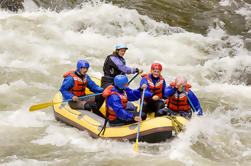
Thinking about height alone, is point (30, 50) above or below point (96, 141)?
above

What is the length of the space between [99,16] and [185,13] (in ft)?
12.2

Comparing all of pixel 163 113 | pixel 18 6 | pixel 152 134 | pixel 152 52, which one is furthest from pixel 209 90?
pixel 18 6

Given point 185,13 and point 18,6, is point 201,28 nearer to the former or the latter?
point 185,13

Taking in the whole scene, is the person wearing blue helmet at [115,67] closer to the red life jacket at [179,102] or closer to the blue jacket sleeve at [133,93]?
the blue jacket sleeve at [133,93]

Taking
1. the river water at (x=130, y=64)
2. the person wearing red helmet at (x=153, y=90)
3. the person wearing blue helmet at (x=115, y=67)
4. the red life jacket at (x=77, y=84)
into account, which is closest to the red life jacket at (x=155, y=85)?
the person wearing red helmet at (x=153, y=90)

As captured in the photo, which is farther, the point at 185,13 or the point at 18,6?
the point at 185,13

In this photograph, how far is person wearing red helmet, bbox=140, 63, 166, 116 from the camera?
231 inches

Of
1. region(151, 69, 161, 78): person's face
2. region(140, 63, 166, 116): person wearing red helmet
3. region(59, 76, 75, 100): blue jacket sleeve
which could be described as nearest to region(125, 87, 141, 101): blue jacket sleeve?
region(140, 63, 166, 116): person wearing red helmet

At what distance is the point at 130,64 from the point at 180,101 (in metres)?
4.42

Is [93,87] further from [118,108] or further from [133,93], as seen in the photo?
[118,108]

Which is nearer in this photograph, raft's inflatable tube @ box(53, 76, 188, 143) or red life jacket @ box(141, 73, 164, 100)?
raft's inflatable tube @ box(53, 76, 188, 143)

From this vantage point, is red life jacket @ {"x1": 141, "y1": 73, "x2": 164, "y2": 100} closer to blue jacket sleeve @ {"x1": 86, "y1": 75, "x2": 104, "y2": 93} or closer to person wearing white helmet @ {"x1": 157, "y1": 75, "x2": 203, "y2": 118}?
person wearing white helmet @ {"x1": 157, "y1": 75, "x2": 203, "y2": 118}

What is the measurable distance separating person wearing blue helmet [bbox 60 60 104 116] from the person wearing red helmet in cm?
91

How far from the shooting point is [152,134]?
208 inches
